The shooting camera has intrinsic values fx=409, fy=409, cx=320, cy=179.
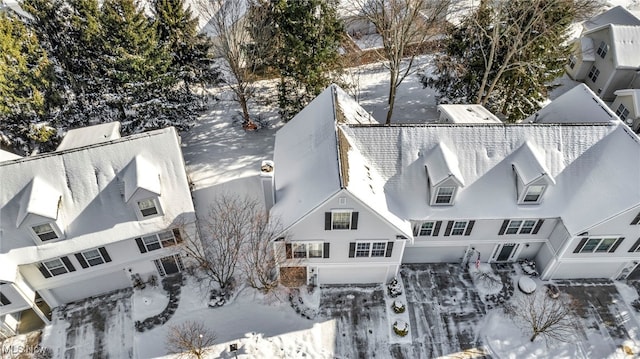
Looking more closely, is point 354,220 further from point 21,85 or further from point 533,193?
point 21,85

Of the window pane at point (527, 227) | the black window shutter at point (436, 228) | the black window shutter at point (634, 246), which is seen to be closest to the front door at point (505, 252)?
the window pane at point (527, 227)

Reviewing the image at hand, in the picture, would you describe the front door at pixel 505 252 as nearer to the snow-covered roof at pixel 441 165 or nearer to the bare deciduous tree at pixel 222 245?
the snow-covered roof at pixel 441 165

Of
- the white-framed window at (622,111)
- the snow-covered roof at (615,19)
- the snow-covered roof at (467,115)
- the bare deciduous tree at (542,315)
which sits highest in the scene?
the snow-covered roof at (615,19)

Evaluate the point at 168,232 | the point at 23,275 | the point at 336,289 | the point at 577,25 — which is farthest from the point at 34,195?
the point at 577,25

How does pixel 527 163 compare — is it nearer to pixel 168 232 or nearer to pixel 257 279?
pixel 257 279

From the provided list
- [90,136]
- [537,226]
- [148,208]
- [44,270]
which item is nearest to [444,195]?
[537,226]

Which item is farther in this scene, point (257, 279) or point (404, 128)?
point (257, 279)
